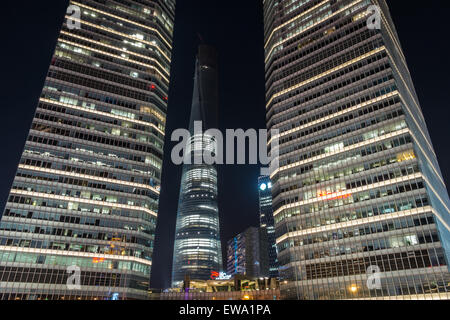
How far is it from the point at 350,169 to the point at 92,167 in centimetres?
8133

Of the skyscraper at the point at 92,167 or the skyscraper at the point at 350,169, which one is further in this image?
the skyscraper at the point at 92,167

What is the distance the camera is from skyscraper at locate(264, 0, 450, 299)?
8125 centimetres

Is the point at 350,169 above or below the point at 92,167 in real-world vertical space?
below

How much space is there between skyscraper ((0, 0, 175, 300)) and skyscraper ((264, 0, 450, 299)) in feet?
153

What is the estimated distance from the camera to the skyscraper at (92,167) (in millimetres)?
93938

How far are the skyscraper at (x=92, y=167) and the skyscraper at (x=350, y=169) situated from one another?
46.5 m

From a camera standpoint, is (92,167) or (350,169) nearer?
(350,169)

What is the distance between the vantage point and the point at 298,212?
335ft

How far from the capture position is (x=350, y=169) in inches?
3814

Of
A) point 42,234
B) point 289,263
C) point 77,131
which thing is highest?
point 77,131
